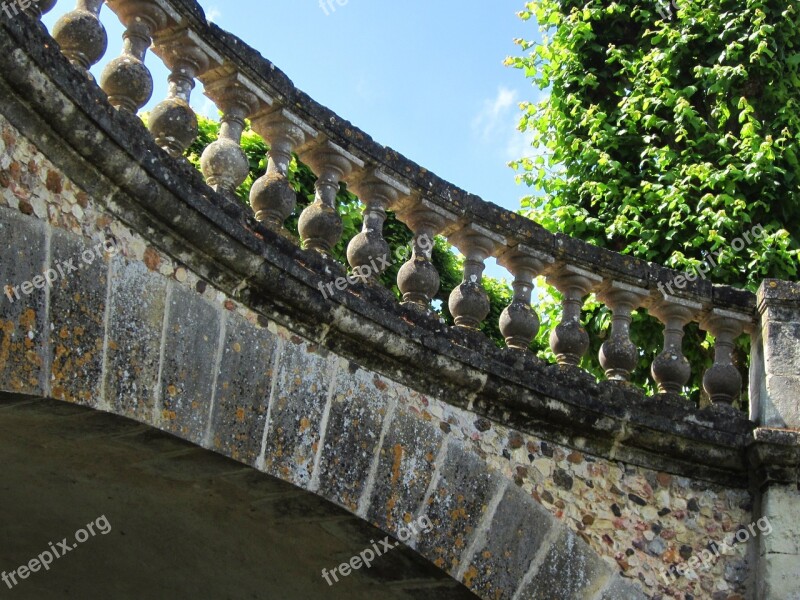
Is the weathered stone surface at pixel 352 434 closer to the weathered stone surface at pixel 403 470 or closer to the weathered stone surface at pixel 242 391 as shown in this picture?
the weathered stone surface at pixel 403 470

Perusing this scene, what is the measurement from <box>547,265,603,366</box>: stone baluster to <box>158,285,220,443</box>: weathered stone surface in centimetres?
214

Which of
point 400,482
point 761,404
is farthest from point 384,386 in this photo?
point 761,404

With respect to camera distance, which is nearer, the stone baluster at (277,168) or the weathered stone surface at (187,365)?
the weathered stone surface at (187,365)

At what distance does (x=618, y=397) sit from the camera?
6090mm

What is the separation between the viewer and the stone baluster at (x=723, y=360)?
643 centimetres

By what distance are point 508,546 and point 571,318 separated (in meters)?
1.34

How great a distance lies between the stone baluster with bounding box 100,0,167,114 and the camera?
4.71 meters

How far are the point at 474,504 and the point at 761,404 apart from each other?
1770 millimetres

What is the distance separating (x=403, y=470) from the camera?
5246 millimetres
